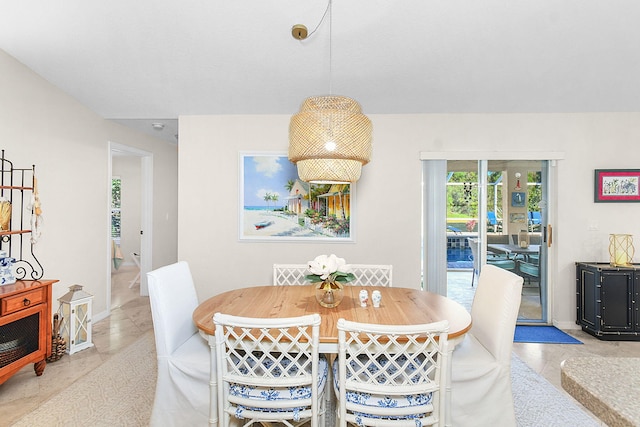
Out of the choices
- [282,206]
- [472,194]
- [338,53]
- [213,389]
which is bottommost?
[213,389]

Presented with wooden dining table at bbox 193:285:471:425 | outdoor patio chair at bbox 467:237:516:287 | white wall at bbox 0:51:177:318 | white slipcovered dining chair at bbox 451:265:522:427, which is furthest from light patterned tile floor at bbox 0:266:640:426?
wooden dining table at bbox 193:285:471:425

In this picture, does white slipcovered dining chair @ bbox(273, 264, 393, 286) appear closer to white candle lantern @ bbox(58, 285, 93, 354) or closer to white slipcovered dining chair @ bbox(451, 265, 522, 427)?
white slipcovered dining chair @ bbox(451, 265, 522, 427)

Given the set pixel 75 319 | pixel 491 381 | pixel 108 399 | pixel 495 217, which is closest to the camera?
pixel 491 381

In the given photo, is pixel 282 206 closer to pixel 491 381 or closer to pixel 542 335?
pixel 491 381

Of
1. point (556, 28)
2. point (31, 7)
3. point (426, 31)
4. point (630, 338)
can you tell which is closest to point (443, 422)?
point (426, 31)

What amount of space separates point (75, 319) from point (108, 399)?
1.06 metres

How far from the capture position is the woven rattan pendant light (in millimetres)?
1870

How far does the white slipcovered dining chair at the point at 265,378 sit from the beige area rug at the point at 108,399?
982mm

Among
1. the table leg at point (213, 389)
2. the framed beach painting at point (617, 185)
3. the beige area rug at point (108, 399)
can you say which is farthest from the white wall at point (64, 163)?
the framed beach painting at point (617, 185)

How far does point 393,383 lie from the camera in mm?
1431

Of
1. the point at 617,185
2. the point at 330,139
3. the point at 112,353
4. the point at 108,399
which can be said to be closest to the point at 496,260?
the point at 617,185

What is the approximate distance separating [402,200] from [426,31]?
1685mm

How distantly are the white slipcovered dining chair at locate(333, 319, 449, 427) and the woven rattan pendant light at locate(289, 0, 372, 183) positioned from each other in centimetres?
95

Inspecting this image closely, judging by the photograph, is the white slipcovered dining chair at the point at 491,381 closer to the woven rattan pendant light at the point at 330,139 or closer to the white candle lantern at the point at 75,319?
the woven rattan pendant light at the point at 330,139
